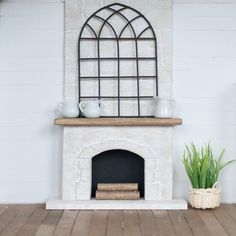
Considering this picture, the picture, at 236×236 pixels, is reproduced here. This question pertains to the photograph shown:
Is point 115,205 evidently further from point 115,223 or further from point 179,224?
point 179,224

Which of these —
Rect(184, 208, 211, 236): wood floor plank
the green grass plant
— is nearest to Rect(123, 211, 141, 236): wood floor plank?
Rect(184, 208, 211, 236): wood floor plank

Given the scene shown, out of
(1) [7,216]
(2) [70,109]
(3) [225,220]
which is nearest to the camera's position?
(3) [225,220]

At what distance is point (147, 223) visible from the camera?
3154mm

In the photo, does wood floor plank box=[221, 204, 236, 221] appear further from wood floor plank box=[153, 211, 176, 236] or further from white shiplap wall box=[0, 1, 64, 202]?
white shiplap wall box=[0, 1, 64, 202]

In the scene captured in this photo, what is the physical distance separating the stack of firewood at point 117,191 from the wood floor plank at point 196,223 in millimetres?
498

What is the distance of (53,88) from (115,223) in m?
1.47

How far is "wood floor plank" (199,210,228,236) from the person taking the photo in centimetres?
294

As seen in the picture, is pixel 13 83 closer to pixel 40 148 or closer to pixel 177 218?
pixel 40 148

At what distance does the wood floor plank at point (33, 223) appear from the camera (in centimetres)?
292

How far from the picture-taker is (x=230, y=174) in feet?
13.0

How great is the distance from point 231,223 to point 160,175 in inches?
31.0

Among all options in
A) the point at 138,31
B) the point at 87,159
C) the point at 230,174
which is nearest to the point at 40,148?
the point at 87,159

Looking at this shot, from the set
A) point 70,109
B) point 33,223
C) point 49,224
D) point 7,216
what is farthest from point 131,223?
point 70,109

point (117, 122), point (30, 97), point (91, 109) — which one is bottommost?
point (117, 122)
